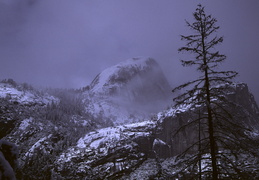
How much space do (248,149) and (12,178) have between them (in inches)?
423

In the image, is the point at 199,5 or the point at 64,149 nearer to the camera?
the point at 199,5

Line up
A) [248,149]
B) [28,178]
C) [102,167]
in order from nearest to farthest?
[248,149] → [28,178] → [102,167]

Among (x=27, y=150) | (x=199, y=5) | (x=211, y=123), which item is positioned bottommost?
(x=211, y=123)

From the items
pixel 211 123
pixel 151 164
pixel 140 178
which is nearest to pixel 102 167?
pixel 140 178

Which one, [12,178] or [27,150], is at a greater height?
[27,150]

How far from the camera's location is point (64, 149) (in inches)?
7825

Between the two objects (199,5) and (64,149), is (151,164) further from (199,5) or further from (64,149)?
(199,5)

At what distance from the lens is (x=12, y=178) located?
604 cm

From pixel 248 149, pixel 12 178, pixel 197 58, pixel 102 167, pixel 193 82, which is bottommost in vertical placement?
pixel 12 178

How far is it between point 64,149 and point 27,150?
3213 centimetres

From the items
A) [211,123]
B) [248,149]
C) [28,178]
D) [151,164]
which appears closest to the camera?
[248,149]

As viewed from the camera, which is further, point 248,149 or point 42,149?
point 42,149

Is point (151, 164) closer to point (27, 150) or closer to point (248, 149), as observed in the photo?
point (27, 150)

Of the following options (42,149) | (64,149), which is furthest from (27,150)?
(64,149)
